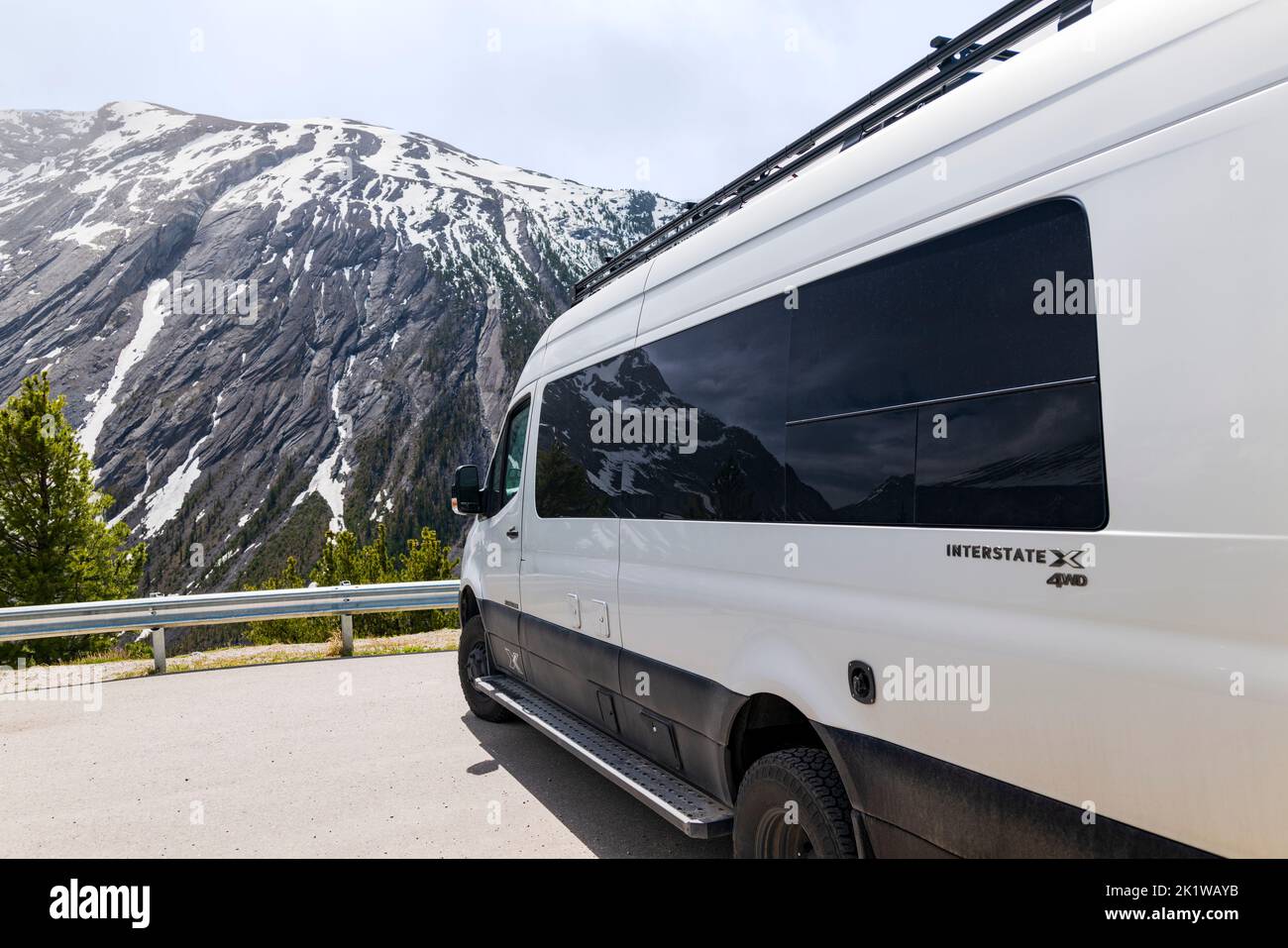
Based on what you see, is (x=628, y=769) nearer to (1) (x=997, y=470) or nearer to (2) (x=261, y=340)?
(1) (x=997, y=470)

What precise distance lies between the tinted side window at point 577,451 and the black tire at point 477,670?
71.2 inches

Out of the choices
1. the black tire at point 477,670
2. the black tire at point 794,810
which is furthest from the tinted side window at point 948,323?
the black tire at point 477,670

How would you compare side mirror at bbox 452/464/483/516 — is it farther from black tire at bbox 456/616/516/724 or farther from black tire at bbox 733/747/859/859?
black tire at bbox 733/747/859/859

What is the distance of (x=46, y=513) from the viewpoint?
28.0 m

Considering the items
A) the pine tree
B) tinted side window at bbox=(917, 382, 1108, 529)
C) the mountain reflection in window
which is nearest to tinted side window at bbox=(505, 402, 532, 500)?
the mountain reflection in window

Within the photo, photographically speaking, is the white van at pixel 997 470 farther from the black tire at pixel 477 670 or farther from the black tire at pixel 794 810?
the black tire at pixel 477 670

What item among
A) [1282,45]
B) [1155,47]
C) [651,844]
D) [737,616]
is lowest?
[651,844]

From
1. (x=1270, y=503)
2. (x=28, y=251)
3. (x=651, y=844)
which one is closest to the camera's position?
(x=1270, y=503)

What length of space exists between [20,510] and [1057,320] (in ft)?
110

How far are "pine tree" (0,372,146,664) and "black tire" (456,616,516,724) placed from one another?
82.9 ft

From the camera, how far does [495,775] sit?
5.32 meters

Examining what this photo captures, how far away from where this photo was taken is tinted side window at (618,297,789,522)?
307cm
